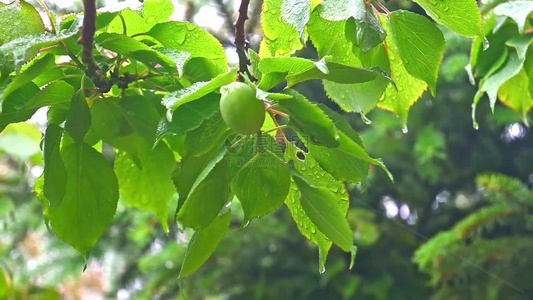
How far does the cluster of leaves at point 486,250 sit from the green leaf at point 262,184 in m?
0.67

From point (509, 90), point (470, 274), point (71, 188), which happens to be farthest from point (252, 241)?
point (71, 188)

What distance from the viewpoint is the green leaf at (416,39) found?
13.5 inches

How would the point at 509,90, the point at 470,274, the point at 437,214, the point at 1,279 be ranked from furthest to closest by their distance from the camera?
the point at 437,214, the point at 470,274, the point at 1,279, the point at 509,90

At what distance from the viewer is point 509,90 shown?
0.51 m

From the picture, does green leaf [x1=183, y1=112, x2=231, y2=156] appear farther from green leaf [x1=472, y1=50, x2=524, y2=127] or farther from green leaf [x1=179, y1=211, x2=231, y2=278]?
green leaf [x1=472, y1=50, x2=524, y2=127]

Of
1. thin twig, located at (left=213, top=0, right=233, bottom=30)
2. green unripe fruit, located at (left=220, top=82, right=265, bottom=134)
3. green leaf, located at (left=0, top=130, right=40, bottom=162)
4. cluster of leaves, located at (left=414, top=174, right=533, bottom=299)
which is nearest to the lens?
green unripe fruit, located at (left=220, top=82, right=265, bottom=134)

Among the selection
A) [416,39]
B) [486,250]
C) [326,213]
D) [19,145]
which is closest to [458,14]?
[416,39]

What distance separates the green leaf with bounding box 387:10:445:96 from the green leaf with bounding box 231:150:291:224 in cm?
10

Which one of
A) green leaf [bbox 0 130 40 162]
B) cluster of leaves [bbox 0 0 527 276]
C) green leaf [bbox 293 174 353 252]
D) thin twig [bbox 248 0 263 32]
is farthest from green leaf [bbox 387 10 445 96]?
thin twig [bbox 248 0 263 32]

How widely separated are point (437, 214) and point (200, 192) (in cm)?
123

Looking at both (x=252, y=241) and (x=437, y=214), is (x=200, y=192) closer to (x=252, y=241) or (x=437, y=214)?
(x=252, y=241)

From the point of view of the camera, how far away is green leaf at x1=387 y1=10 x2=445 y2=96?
13.5 inches

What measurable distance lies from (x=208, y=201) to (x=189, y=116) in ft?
0.13

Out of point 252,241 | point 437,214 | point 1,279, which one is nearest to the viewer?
point 1,279
